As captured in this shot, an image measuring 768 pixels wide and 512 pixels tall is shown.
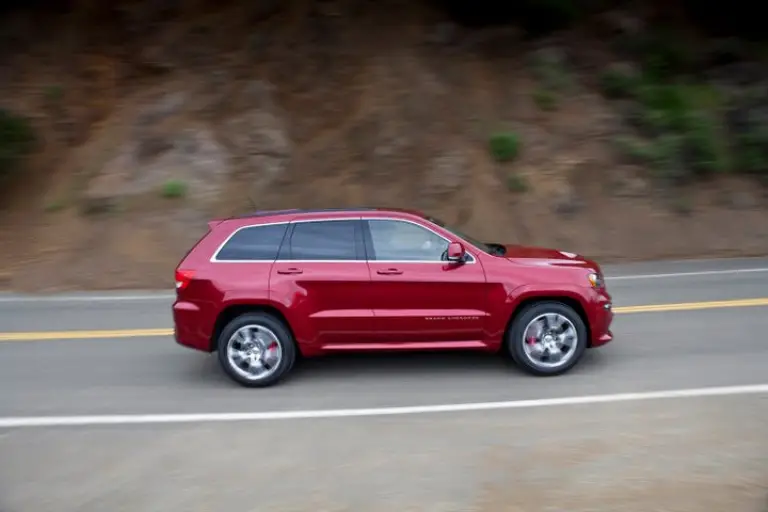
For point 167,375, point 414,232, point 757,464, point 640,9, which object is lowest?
point 757,464

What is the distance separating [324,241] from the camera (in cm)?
816

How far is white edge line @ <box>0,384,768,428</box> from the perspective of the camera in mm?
7121

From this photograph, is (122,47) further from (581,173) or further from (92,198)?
(581,173)

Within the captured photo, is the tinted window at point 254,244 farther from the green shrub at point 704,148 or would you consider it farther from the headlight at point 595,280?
the green shrub at point 704,148

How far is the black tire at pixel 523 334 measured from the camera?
26.1 feet

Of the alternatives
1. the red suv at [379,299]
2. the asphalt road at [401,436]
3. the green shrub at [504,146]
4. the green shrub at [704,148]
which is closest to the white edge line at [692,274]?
the asphalt road at [401,436]

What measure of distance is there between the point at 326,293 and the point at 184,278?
54.4 inches

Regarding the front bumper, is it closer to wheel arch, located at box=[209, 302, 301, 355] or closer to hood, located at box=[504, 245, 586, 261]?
hood, located at box=[504, 245, 586, 261]

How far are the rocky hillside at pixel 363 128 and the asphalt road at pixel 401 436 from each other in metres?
5.73

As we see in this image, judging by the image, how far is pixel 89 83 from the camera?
62.2ft

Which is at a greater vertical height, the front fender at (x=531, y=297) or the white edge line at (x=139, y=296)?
the white edge line at (x=139, y=296)

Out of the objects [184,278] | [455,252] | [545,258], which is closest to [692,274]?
[545,258]

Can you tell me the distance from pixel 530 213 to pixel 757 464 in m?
10.5

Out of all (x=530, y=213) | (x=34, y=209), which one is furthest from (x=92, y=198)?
(x=530, y=213)
